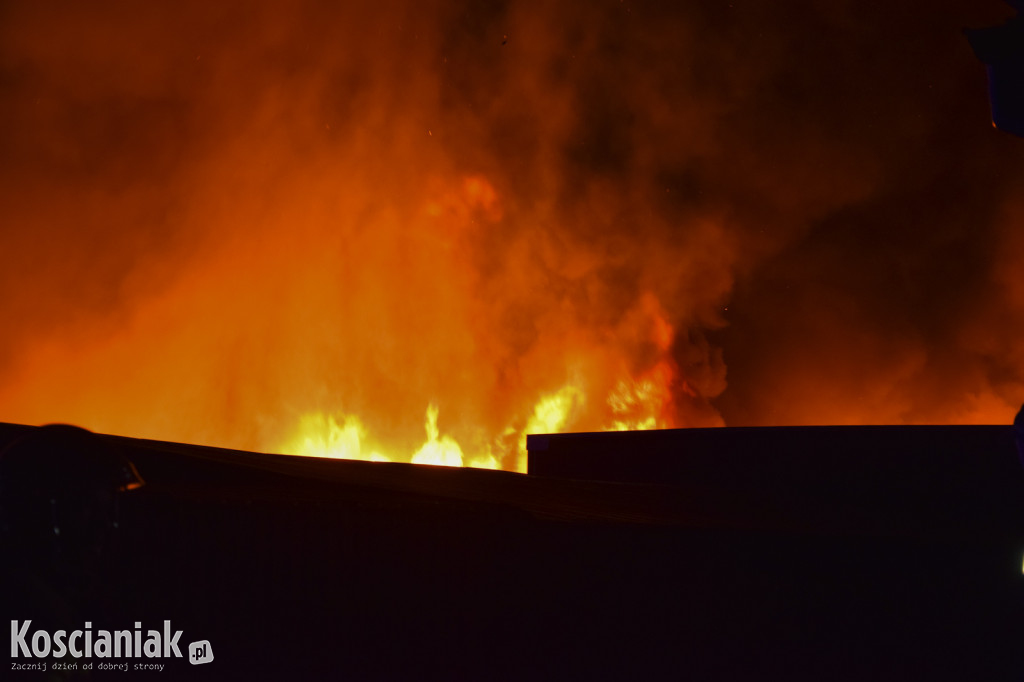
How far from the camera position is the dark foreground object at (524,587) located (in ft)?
17.1

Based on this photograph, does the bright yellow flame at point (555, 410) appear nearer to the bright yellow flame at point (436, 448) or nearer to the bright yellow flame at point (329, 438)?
the bright yellow flame at point (436, 448)

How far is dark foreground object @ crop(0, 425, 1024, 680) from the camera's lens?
521 cm

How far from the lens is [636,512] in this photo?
685 cm

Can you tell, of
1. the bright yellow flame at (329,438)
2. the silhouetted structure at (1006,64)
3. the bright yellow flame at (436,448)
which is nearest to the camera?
the silhouetted structure at (1006,64)

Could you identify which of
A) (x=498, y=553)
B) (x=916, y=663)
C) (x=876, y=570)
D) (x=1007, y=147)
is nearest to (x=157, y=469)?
(x=498, y=553)

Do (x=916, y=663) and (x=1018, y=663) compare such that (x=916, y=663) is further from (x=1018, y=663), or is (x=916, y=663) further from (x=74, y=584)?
(x=74, y=584)

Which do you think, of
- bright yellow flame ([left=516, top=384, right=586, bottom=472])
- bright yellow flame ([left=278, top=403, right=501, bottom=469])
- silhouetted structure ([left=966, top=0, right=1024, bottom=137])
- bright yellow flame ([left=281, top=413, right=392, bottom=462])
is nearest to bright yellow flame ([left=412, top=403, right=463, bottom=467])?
bright yellow flame ([left=278, top=403, right=501, bottom=469])

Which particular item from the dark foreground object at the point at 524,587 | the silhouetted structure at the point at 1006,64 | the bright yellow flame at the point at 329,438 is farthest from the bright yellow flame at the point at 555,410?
the silhouetted structure at the point at 1006,64

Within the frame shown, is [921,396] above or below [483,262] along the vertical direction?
below

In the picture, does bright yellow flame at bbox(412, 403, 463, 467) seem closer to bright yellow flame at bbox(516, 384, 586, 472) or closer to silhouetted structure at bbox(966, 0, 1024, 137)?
bright yellow flame at bbox(516, 384, 586, 472)

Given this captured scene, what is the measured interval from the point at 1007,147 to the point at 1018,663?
39.7 ft

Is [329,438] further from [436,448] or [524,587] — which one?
[524,587]

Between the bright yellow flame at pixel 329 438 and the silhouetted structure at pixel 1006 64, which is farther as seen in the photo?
the bright yellow flame at pixel 329 438

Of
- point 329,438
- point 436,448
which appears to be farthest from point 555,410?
point 329,438
